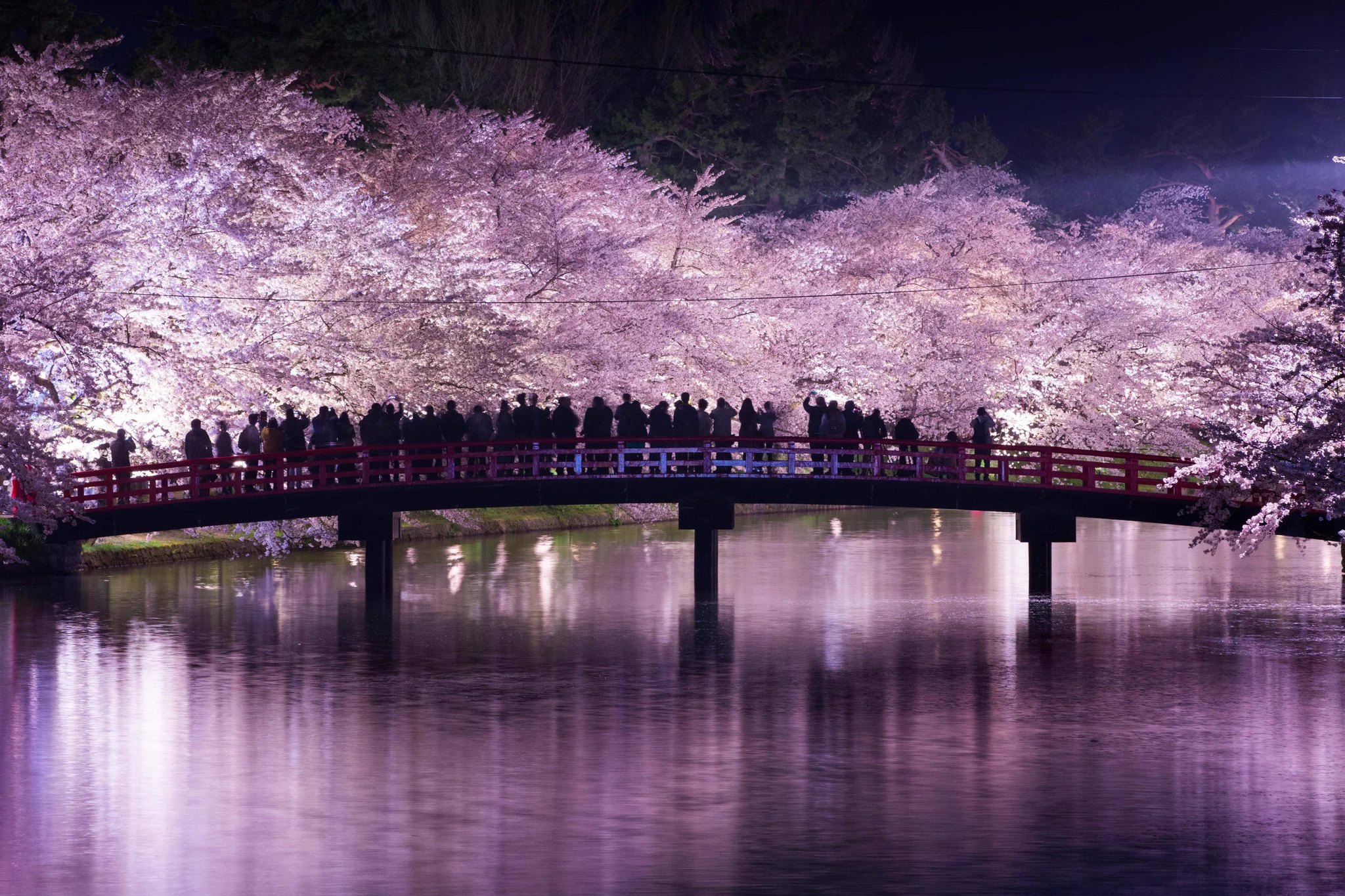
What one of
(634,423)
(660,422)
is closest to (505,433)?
(634,423)

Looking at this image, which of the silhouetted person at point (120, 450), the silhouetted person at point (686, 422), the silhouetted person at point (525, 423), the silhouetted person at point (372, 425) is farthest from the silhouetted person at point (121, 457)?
the silhouetted person at point (686, 422)

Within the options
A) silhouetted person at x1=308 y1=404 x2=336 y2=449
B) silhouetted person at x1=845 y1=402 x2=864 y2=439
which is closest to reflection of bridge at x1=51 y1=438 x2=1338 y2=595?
silhouetted person at x1=308 y1=404 x2=336 y2=449

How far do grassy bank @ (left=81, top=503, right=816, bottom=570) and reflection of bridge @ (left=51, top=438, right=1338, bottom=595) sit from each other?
7.45 ft

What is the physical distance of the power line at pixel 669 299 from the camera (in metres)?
41.1

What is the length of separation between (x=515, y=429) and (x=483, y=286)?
10.2 meters

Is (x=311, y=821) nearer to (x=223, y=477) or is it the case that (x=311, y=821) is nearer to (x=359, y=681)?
(x=359, y=681)

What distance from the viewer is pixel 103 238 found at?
125ft

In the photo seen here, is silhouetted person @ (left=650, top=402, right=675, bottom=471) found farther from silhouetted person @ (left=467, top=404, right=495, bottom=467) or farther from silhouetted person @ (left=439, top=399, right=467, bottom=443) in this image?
silhouetted person @ (left=439, top=399, right=467, bottom=443)

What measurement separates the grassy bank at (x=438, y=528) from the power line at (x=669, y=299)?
5111mm

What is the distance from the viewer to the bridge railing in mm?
34906

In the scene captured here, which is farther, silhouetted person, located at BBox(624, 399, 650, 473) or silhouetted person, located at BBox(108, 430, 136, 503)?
silhouetted person, located at BBox(624, 399, 650, 473)

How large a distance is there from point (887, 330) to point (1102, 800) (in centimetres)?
4209

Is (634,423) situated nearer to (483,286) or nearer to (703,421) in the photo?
(703,421)

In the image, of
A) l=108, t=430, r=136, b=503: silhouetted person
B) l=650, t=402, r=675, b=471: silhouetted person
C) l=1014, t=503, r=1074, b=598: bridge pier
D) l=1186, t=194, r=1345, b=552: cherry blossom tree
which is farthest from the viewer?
l=650, t=402, r=675, b=471: silhouetted person
